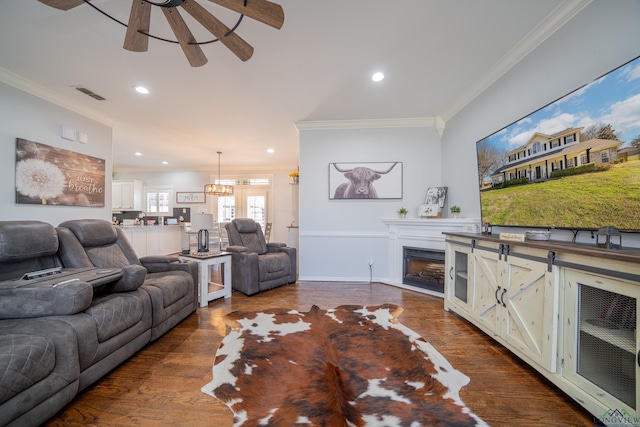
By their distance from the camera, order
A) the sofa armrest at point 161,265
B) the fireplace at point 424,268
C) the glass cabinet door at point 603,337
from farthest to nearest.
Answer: the fireplace at point 424,268
the sofa armrest at point 161,265
the glass cabinet door at point 603,337

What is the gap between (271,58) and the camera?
248cm

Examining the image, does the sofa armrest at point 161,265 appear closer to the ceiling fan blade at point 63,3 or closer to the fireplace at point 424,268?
the ceiling fan blade at point 63,3

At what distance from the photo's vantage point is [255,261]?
3.50 meters

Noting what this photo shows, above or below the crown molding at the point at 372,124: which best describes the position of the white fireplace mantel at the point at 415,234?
below

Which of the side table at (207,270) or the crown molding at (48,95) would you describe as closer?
the crown molding at (48,95)

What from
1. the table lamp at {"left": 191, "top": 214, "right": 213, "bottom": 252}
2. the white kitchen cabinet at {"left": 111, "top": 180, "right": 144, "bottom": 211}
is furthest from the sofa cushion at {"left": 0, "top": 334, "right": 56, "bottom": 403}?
the white kitchen cabinet at {"left": 111, "top": 180, "right": 144, "bottom": 211}

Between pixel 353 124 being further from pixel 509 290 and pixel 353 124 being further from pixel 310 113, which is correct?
pixel 509 290

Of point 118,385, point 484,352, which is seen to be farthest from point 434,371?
point 118,385

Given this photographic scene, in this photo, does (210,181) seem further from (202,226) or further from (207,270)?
(207,270)

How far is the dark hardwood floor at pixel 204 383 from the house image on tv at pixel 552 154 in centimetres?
154

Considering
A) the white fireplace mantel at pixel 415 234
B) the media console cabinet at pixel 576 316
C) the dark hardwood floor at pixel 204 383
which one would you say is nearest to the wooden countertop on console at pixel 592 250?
the media console cabinet at pixel 576 316

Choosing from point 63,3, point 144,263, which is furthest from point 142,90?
point 144,263

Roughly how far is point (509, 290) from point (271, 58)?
9.94ft

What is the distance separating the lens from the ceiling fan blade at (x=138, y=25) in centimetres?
148
